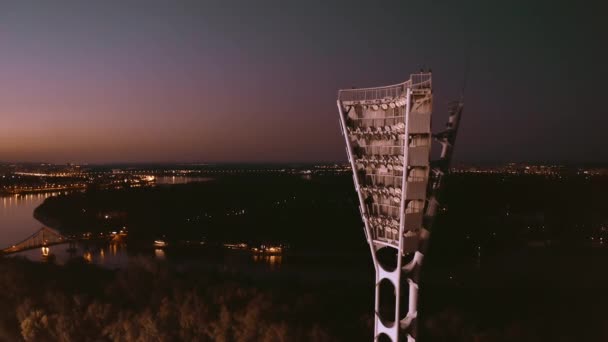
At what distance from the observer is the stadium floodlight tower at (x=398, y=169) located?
298 inches

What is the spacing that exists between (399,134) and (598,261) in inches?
1277

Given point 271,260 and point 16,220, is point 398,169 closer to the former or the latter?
point 271,260

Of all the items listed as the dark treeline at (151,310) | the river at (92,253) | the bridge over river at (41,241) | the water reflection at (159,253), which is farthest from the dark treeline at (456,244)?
the bridge over river at (41,241)

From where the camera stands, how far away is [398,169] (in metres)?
7.92

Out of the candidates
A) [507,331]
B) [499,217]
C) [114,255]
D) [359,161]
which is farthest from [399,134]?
[499,217]

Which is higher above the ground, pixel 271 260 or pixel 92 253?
pixel 271 260

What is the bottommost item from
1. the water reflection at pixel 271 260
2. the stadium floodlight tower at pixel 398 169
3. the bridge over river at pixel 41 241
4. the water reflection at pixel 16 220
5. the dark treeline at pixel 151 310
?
the water reflection at pixel 16 220

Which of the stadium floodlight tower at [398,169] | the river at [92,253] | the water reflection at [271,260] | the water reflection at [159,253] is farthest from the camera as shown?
the water reflection at [159,253]

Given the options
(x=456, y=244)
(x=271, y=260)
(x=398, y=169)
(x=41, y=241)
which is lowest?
(x=271, y=260)

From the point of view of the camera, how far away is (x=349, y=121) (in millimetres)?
8672

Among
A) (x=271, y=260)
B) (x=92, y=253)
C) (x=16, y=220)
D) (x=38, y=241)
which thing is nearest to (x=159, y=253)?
(x=92, y=253)

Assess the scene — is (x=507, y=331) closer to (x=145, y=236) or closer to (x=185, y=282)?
(x=185, y=282)

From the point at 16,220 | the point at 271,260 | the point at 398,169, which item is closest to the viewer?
the point at 398,169

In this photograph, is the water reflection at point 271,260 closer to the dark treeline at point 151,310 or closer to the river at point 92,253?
the river at point 92,253
